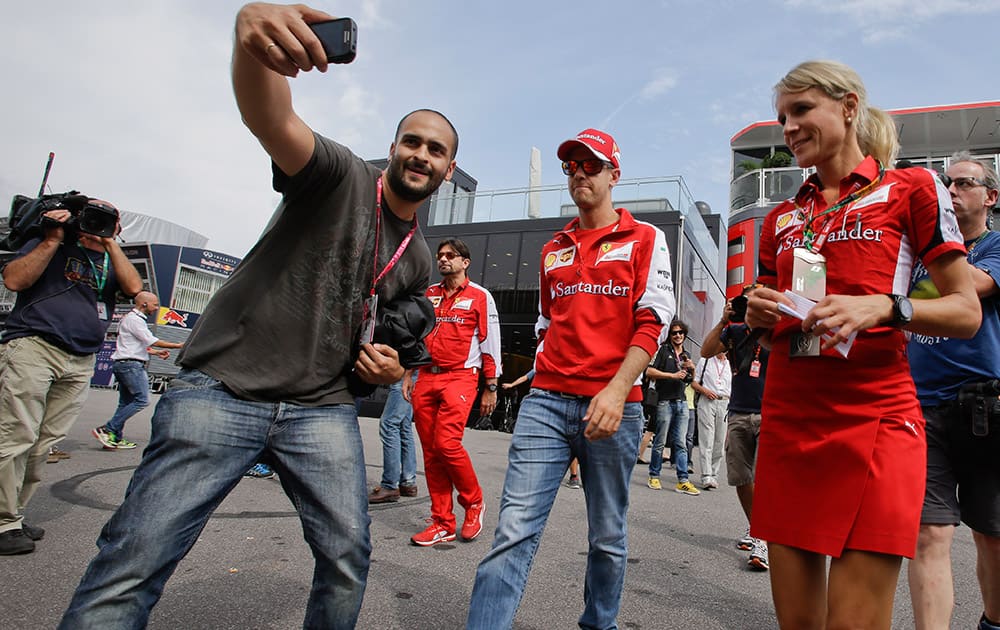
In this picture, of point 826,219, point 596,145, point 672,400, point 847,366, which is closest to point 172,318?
Answer: point 672,400

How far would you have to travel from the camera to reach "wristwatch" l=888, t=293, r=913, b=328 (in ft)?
5.05

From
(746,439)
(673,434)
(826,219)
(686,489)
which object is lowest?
(686,489)

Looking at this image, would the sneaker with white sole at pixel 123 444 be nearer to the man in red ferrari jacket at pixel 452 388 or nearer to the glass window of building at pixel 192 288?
the man in red ferrari jacket at pixel 452 388

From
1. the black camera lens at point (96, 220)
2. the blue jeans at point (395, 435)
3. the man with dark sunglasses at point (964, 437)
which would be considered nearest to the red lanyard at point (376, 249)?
the man with dark sunglasses at point (964, 437)

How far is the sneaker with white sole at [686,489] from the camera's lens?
7.51 metres

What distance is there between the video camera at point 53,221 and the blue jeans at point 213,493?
2.42 meters

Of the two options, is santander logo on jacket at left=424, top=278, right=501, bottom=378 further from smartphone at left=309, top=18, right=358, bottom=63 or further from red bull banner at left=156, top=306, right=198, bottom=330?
red bull banner at left=156, top=306, right=198, bottom=330

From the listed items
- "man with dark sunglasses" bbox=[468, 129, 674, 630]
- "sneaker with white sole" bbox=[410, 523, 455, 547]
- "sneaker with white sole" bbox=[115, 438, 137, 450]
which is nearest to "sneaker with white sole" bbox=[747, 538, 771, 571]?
"sneaker with white sole" bbox=[410, 523, 455, 547]

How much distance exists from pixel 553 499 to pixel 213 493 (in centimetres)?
128

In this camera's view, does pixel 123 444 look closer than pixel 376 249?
No

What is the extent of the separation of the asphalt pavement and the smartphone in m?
1.03

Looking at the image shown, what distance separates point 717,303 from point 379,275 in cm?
2124

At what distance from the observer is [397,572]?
3.57 m

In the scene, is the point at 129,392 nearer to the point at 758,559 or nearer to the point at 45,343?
the point at 45,343
